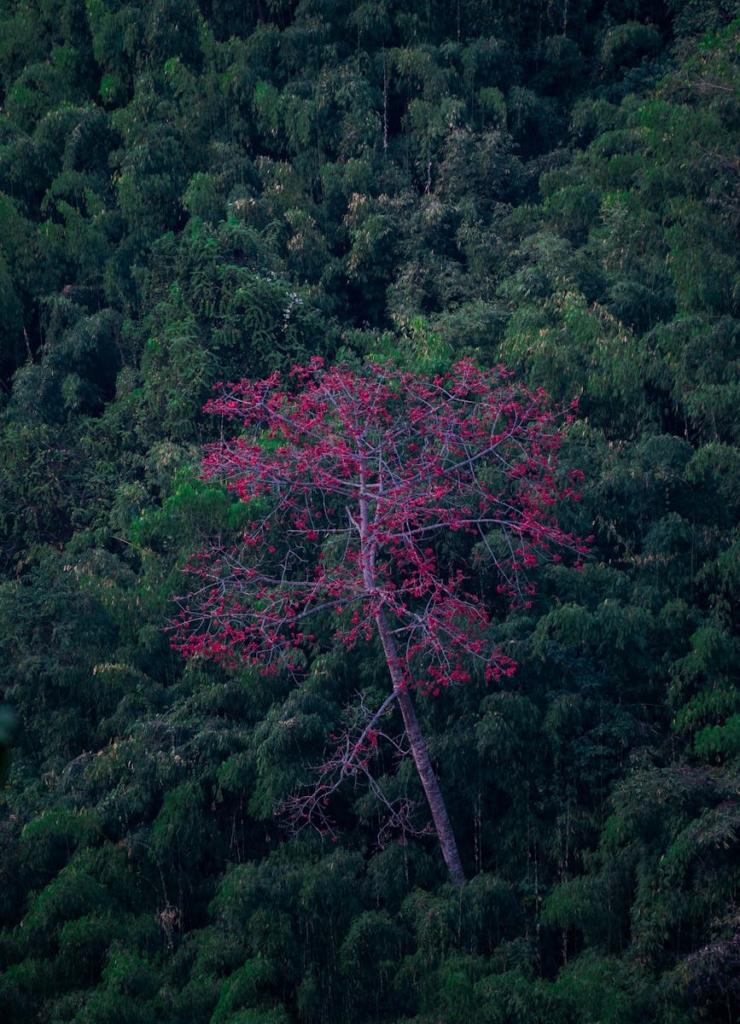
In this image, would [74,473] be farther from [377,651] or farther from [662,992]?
[662,992]

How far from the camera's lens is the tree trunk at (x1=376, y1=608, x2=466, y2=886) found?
7.15 meters

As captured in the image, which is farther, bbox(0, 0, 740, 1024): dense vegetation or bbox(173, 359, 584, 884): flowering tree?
bbox(173, 359, 584, 884): flowering tree

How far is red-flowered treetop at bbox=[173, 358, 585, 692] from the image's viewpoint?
23.7 feet

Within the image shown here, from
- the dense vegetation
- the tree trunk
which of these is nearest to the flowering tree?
the tree trunk

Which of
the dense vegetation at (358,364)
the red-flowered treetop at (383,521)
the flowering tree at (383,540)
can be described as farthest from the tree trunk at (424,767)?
the dense vegetation at (358,364)

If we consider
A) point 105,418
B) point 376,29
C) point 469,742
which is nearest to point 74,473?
point 105,418

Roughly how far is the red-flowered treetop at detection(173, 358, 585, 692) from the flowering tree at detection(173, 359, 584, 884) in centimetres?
2

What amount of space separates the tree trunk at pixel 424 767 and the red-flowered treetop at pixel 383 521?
13 centimetres

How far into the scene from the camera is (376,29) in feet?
45.4

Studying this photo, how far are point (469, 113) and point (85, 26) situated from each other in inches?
208

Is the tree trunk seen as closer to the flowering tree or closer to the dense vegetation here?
the flowering tree

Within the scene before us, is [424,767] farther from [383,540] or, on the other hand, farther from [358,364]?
[358,364]

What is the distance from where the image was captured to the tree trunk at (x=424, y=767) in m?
7.15

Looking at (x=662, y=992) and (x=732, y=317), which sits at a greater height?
(x=732, y=317)
